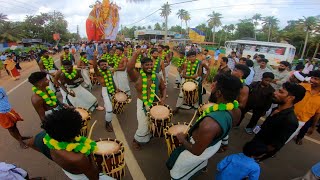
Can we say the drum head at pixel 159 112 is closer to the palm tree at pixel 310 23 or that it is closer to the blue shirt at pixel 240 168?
the blue shirt at pixel 240 168

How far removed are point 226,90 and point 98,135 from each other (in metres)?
3.45

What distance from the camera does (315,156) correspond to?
173 inches

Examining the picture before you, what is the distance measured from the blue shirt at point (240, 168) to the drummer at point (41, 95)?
3408 millimetres

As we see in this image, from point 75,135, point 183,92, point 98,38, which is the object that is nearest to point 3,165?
point 75,135

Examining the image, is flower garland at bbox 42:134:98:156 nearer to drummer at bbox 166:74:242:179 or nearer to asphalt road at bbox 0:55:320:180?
drummer at bbox 166:74:242:179

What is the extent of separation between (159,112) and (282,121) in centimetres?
201

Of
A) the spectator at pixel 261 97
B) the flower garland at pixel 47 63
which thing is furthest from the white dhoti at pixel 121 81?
the spectator at pixel 261 97

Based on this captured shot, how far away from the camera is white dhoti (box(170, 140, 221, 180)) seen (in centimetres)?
261

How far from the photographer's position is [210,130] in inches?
88.7

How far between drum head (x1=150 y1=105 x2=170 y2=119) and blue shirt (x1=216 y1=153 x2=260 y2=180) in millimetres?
1450

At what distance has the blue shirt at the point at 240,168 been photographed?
2.47 meters

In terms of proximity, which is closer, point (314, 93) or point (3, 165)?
point (3, 165)

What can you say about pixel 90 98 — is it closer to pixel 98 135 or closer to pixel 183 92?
pixel 98 135

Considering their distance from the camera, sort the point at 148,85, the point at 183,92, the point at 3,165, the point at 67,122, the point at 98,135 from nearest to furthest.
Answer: the point at 67,122, the point at 3,165, the point at 148,85, the point at 98,135, the point at 183,92
